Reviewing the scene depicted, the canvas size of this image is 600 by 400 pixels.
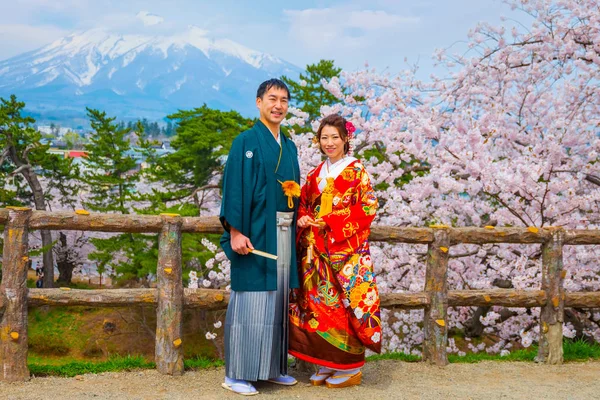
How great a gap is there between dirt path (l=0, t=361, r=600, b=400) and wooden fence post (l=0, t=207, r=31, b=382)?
0.13 m

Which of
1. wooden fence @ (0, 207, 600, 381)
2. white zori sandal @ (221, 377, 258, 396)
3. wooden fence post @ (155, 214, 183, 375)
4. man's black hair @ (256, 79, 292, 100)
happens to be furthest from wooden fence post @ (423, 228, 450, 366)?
wooden fence post @ (155, 214, 183, 375)

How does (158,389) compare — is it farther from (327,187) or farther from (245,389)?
(327,187)

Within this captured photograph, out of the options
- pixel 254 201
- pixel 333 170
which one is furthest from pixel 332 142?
pixel 254 201

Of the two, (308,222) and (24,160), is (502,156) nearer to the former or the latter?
(308,222)

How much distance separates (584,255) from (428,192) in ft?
5.99

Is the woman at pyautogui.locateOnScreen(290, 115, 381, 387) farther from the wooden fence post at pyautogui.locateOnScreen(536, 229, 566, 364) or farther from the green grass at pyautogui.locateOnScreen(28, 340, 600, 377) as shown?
the wooden fence post at pyautogui.locateOnScreen(536, 229, 566, 364)

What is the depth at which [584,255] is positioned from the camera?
5.96 meters

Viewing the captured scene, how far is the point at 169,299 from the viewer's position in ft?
13.1

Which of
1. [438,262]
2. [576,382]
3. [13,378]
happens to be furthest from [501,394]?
[13,378]

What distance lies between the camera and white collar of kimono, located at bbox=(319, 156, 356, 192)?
12.3ft

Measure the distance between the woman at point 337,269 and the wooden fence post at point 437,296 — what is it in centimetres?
81

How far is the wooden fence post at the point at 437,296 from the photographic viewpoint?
4414 mm

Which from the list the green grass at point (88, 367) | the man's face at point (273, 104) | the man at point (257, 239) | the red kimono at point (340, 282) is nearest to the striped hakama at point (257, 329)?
the man at point (257, 239)

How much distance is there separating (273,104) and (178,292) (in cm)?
146
